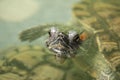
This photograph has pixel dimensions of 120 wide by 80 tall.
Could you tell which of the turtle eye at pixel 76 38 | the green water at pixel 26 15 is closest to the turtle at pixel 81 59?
the turtle eye at pixel 76 38

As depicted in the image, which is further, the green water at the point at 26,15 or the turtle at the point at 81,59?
the green water at the point at 26,15

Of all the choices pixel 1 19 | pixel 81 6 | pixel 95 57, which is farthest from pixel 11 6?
pixel 95 57

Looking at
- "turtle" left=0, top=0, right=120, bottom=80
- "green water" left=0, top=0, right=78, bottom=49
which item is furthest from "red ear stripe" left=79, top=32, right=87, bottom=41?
"green water" left=0, top=0, right=78, bottom=49

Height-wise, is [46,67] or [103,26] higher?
[103,26]

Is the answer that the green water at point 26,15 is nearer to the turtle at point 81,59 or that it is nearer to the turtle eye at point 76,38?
the turtle at point 81,59

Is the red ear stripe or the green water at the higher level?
the green water

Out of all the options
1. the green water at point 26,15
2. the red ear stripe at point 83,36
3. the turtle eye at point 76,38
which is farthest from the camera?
the green water at point 26,15

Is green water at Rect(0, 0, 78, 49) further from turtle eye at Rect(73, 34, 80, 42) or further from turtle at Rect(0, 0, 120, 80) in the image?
turtle eye at Rect(73, 34, 80, 42)

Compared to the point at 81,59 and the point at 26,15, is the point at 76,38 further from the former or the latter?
the point at 26,15

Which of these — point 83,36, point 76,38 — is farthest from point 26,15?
point 76,38

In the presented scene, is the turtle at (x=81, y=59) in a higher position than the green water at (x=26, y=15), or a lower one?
lower

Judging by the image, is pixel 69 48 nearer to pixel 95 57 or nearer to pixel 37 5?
pixel 95 57
